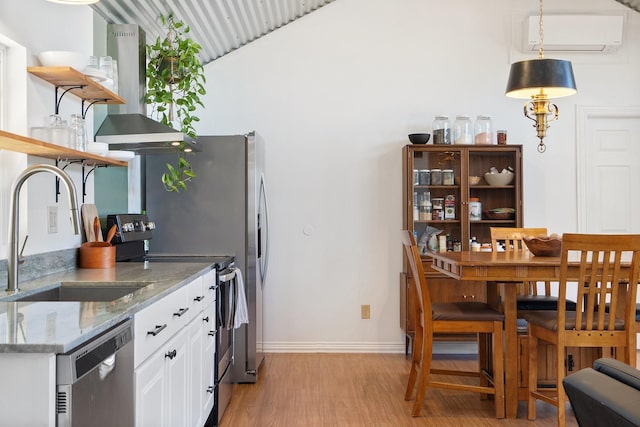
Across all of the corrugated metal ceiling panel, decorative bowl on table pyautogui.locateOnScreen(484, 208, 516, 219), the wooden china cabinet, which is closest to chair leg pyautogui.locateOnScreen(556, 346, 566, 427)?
the wooden china cabinet

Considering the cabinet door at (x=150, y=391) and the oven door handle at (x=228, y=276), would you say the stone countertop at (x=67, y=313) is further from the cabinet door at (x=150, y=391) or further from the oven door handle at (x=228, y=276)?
the oven door handle at (x=228, y=276)

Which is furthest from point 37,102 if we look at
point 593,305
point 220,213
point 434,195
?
point 434,195

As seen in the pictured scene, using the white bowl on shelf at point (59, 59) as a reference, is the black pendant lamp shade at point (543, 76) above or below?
above

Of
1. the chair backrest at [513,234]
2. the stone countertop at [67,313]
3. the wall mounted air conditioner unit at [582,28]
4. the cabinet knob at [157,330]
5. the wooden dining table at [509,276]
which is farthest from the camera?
the wall mounted air conditioner unit at [582,28]

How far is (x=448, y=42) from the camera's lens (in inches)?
190

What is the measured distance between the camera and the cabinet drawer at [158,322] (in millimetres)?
1744

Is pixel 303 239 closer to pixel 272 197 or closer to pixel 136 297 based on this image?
pixel 272 197

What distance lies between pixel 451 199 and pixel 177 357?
2.92 meters

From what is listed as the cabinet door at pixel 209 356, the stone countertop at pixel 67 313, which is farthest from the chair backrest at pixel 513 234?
the stone countertop at pixel 67 313

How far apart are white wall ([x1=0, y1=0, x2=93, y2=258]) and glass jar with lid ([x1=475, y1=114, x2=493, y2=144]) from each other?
3090 mm

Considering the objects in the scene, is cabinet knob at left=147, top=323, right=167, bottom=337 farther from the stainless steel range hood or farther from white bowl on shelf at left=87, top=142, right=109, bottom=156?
the stainless steel range hood

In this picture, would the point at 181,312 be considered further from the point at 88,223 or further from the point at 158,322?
the point at 88,223

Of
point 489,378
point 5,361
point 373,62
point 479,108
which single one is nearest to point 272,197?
point 373,62

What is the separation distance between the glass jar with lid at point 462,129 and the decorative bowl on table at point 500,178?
13.0 inches
